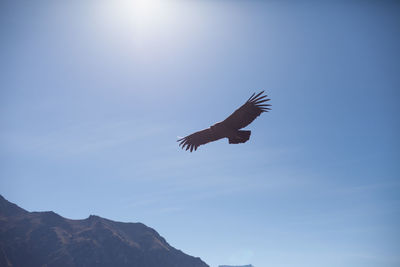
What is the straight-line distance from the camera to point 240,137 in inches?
558

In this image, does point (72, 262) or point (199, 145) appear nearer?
point (199, 145)

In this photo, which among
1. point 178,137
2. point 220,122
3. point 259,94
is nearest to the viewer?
point 259,94

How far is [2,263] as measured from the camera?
173 metres

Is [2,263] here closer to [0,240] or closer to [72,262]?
[0,240]

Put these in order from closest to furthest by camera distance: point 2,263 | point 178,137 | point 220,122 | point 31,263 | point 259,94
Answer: point 259,94
point 220,122
point 178,137
point 2,263
point 31,263

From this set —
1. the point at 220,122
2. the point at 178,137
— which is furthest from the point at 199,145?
the point at 220,122

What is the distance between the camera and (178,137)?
15875 mm

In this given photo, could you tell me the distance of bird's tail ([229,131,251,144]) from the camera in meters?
14.1

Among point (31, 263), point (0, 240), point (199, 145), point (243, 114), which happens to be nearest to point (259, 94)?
point (243, 114)

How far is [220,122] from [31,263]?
242 m

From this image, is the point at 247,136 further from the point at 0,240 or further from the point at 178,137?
the point at 0,240

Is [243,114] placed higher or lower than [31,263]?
higher

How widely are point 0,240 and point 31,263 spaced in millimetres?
31337

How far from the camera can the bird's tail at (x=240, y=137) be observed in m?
14.1
